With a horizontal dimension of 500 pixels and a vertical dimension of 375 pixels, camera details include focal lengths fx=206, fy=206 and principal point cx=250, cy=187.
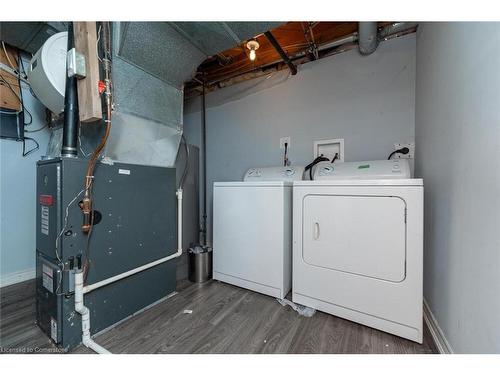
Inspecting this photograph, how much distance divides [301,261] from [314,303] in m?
0.31

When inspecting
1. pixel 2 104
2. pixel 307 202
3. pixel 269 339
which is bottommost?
pixel 269 339

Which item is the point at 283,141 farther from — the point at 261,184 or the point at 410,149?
the point at 410,149

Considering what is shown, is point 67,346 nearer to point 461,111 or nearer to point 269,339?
point 269,339

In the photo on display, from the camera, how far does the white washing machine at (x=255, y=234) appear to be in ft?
5.51

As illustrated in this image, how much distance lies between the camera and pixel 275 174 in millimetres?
2156

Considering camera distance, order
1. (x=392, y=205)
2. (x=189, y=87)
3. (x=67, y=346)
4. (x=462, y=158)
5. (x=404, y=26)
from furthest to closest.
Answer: (x=189, y=87) → (x=404, y=26) → (x=392, y=205) → (x=67, y=346) → (x=462, y=158)

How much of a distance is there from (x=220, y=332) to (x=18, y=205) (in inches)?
91.8

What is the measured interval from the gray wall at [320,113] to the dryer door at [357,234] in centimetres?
76

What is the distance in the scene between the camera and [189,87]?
9.32ft

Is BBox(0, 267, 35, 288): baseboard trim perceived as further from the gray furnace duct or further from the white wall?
the gray furnace duct

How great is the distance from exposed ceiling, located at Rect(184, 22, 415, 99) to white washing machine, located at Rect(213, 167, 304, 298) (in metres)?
1.18

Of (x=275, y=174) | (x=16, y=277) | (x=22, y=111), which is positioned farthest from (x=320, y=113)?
(x=16, y=277)

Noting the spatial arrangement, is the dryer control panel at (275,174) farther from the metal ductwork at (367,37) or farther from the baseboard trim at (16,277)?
the baseboard trim at (16,277)

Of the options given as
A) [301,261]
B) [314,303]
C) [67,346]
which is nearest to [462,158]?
[301,261]
